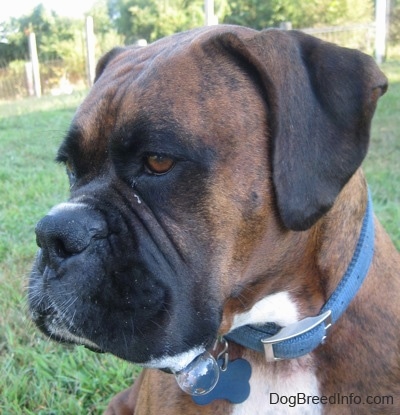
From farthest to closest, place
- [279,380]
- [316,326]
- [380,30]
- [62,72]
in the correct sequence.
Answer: [62,72] → [380,30] → [279,380] → [316,326]

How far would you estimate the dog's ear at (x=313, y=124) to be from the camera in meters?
1.85

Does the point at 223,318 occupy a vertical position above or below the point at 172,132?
below

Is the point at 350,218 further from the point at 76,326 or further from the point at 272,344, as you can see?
the point at 76,326

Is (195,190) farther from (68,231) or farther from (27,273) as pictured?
(27,273)

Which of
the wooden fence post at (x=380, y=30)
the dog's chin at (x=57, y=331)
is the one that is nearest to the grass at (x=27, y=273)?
the dog's chin at (x=57, y=331)

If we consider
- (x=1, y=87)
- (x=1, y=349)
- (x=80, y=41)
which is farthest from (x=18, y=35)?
(x=1, y=349)

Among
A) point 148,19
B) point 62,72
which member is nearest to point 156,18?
point 148,19

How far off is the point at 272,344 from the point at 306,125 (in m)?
0.73

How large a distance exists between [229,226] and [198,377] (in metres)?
0.53

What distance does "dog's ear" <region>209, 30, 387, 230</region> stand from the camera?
1.85 meters

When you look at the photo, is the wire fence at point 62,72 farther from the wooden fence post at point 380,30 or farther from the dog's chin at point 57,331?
Result: the dog's chin at point 57,331

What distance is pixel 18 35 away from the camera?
99.0 ft

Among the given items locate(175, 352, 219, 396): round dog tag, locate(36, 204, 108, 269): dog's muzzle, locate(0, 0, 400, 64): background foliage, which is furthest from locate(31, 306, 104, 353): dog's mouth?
locate(0, 0, 400, 64): background foliage

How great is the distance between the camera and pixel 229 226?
186 centimetres
